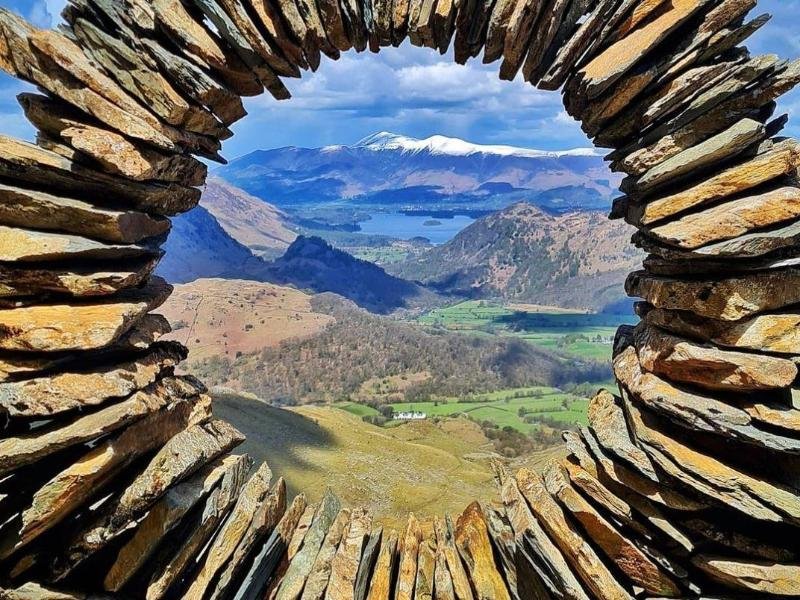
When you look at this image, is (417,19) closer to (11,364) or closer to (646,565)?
(11,364)

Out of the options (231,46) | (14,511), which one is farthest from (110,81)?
(14,511)

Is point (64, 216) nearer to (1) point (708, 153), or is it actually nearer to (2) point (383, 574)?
(2) point (383, 574)

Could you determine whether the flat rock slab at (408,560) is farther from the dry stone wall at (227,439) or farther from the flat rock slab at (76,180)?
the flat rock slab at (76,180)

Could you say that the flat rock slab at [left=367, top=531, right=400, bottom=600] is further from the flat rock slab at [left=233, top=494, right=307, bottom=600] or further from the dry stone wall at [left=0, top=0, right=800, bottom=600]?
the flat rock slab at [left=233, top=494, right=307, bottom=600]

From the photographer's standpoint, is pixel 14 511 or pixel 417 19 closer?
pixel 14 511

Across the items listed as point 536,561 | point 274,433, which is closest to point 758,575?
point 536,561

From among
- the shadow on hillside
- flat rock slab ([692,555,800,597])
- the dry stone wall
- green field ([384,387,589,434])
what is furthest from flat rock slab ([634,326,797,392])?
green field ([384,387,589,434])
